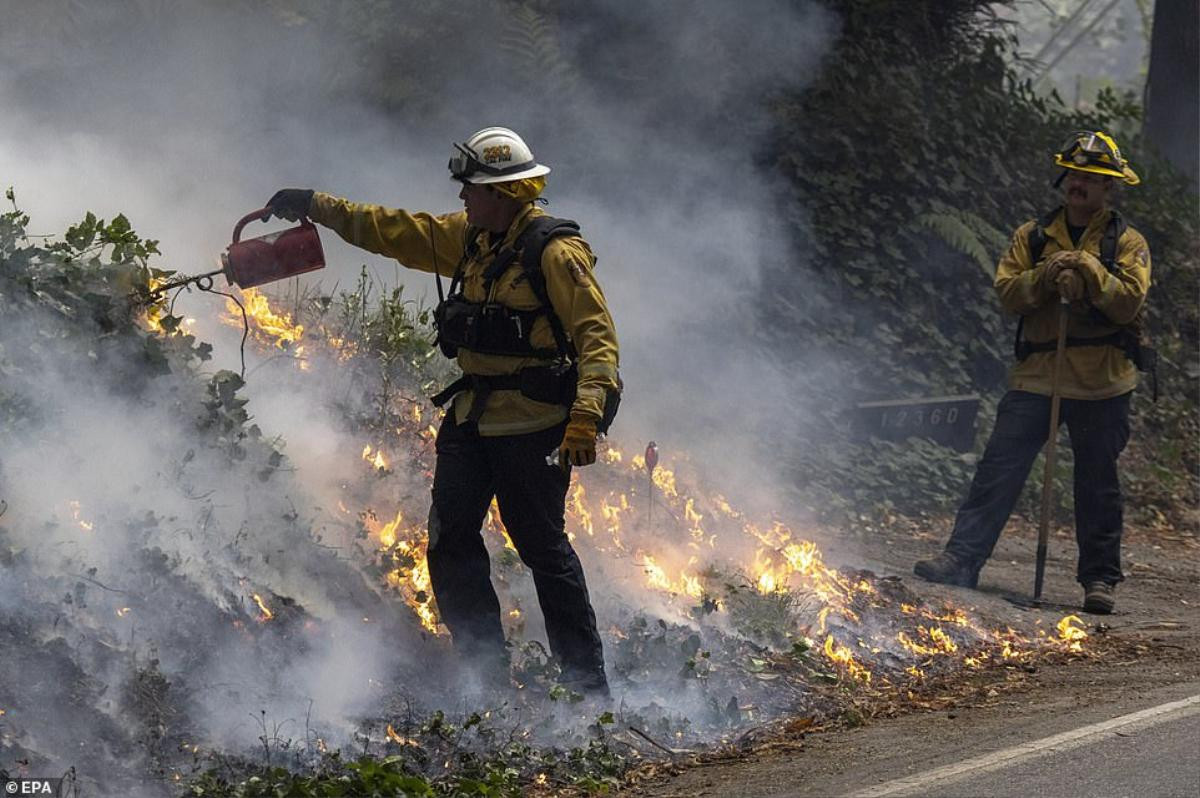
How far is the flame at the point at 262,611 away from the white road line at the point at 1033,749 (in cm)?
207

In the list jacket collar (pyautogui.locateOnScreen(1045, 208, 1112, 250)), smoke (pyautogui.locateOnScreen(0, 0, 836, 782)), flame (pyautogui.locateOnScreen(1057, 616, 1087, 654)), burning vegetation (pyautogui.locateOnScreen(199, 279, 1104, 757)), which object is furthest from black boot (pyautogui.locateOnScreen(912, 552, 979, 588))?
jacket collar (pyautogui.locateOnScreen(1045, 208, 1112, 250))

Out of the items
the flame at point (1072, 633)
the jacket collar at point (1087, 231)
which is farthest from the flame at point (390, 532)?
the jacket collar at point (1087, 231)

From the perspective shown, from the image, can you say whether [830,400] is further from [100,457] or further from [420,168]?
[100,457]

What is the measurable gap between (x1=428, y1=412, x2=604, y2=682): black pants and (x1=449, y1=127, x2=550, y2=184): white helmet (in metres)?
0.87

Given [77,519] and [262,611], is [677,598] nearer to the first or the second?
[262,611]

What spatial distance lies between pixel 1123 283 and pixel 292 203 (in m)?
4.18

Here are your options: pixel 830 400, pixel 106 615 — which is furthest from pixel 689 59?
pixel 106 615

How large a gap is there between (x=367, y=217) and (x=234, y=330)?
1.46 m

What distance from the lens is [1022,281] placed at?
779 cm

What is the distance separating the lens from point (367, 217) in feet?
18.7

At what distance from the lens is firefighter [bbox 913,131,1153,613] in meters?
7.71

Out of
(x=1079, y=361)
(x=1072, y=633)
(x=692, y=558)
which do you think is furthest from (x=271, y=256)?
(x=1079, y=361)

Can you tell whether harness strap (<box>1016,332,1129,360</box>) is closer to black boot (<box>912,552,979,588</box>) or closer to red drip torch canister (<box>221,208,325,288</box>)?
black boot (<box>912,552,979,588</box>)

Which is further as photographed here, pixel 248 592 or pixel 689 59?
pixel 689 59
